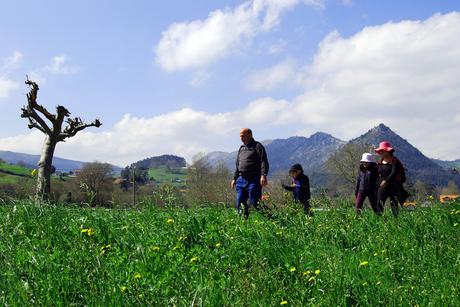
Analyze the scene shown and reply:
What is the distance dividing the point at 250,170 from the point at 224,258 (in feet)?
16.3

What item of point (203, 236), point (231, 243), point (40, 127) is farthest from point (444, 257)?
point (40, 127)

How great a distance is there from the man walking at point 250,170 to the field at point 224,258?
1875 millimetres

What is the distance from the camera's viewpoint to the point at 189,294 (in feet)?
12.7

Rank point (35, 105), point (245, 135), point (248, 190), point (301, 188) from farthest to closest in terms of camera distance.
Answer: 1. point (35, 105)
2. point (301, 188)
3. point (245, 135)
4. point (248, 190)

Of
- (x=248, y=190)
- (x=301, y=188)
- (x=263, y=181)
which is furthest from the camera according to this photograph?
(x=301, y=188)

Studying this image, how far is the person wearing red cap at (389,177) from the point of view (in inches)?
387

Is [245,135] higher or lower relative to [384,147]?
higher

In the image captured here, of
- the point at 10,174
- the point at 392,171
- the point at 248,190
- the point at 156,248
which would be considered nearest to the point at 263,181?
the point at 248,190

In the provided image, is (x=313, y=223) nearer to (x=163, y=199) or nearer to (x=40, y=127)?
(x=163, y=199)

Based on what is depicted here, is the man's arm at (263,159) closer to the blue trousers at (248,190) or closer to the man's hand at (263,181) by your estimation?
the man's hand at (263,181)

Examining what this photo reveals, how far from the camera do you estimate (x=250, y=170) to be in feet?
34.4

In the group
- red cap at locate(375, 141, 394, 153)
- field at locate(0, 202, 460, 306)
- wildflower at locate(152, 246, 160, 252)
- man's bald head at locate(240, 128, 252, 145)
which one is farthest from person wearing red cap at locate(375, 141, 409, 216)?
wildflower at locate(152, 246, 160, 252)

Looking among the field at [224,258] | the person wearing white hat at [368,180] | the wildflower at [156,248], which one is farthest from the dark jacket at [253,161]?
the wildflower at [156,248]

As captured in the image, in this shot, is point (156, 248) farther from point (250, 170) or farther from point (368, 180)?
point (368, 180)
